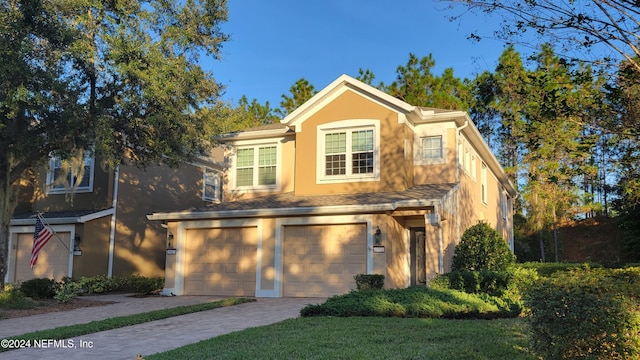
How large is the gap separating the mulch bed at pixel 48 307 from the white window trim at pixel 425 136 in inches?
411

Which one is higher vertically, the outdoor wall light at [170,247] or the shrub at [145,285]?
the outdoor wall light at [170,247]

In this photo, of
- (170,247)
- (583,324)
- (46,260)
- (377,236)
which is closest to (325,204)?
(377,236)

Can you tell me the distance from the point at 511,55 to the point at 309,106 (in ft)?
53.8

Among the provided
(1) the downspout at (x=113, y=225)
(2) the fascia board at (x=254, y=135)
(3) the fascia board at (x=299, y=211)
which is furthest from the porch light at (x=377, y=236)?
(1) the downspout at (x=113, y=225)

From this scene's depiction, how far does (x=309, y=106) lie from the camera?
18.4 metres

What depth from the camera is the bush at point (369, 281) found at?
14445mm

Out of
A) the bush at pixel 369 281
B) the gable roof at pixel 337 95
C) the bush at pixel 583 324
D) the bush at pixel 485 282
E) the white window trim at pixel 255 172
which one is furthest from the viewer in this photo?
the white window trim at pixel 255 172

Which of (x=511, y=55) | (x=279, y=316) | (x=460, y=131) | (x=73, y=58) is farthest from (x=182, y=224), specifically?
(x=511, y=55)

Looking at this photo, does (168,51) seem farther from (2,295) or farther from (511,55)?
(511,55)

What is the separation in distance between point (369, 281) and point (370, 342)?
671 cm

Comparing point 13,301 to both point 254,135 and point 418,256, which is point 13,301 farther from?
point 418,256

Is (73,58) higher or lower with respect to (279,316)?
higher

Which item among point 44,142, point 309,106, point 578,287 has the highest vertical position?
point 309,106

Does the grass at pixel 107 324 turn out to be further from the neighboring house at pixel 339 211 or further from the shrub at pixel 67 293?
the shrub at pixel 67 293
